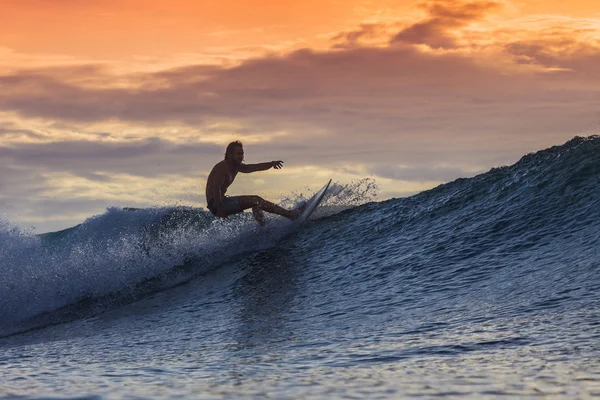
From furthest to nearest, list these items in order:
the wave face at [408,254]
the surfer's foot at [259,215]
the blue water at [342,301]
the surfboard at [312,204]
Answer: the surfboard at [312,204], the surfer's foot at [259,215], the wave face at [408,254], the blue water at [342,301]

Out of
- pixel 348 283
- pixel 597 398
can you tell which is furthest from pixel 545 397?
pixel 348 283

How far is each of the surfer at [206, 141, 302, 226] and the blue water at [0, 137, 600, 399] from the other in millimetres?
672

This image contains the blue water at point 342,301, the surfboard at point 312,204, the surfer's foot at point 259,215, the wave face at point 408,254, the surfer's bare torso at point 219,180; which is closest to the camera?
the blue water at point 342,301

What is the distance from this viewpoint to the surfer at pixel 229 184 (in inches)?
449

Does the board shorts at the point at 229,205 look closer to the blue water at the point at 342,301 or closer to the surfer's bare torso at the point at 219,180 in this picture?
the surfer's bare torso at the point at 219,180

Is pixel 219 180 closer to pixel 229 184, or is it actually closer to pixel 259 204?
pixel 229 184

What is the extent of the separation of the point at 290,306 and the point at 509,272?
7.97 ft

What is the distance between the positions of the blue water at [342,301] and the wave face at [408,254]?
35mm

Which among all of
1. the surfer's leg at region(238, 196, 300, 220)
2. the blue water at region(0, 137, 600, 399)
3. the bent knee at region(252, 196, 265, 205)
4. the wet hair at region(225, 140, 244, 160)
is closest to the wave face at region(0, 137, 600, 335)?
the blue water at region(0, 137, 600, 399)

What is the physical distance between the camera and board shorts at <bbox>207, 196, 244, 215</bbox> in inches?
452

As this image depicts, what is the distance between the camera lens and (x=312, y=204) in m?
13.0

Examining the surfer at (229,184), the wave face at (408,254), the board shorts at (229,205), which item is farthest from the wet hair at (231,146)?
the wave face at (408,254)

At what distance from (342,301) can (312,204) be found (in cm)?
546

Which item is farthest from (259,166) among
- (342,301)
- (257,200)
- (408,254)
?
(342,301)
